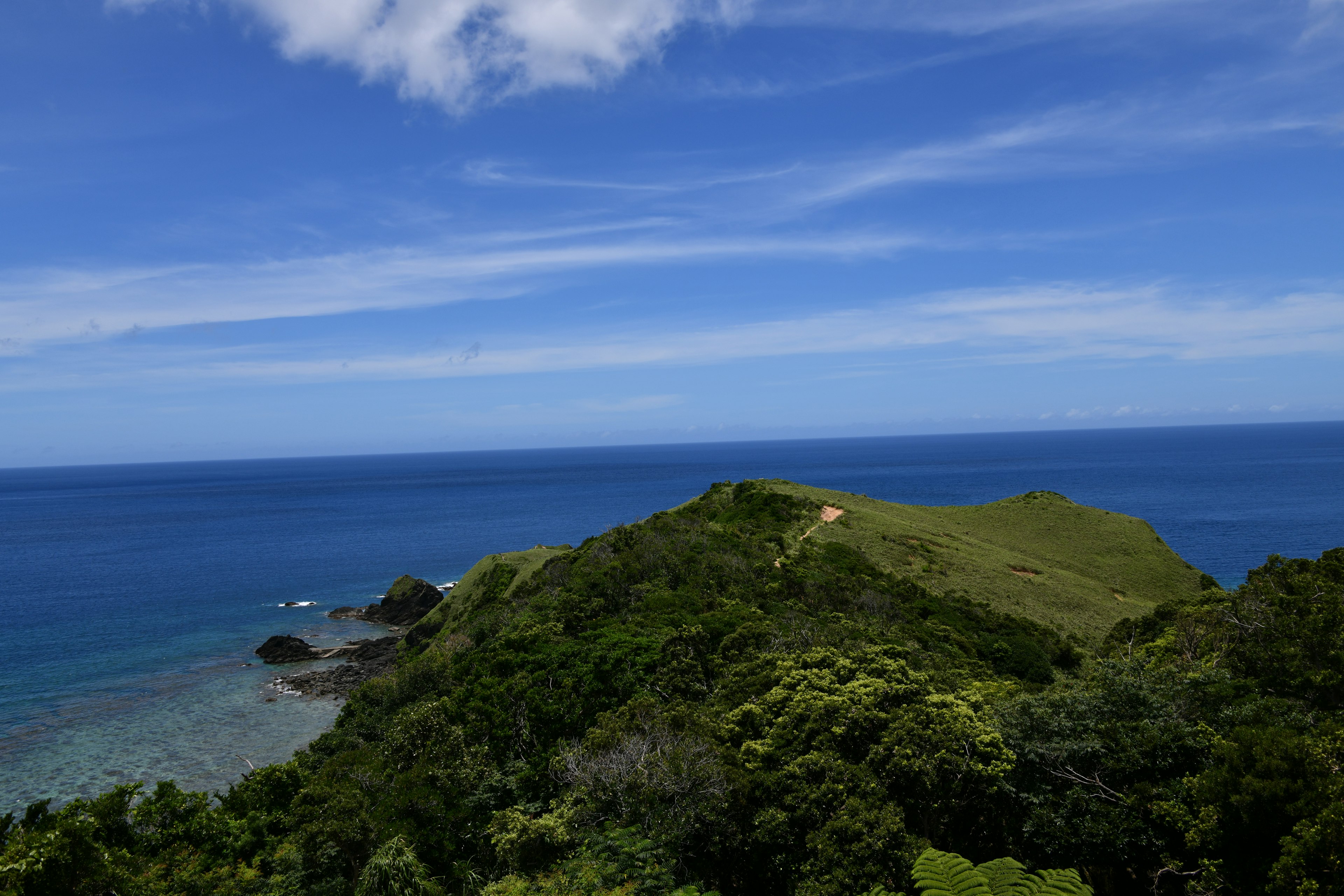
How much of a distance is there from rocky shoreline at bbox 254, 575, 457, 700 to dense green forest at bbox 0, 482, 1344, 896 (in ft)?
80.4

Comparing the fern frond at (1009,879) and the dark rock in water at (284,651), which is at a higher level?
the fern frond at (1009,879)

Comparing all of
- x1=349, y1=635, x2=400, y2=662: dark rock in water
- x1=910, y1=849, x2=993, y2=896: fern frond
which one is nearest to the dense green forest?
x1=910, y1=849, x2=993, y2=896: fern frond

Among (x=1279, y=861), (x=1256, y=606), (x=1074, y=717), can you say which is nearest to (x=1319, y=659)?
(x=1256, y=606)

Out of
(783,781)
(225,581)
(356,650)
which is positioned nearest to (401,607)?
(356,650)

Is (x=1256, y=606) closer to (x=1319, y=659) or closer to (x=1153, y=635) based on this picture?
(x=1319, y=659)

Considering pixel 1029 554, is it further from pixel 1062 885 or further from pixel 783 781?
pixel 1062 885

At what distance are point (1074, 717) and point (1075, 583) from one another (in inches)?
2090

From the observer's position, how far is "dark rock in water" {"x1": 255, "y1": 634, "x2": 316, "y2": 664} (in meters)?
63.2

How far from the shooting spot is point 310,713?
50.7m

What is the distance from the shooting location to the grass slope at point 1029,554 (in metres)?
60.1

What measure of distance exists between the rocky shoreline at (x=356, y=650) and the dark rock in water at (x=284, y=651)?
0.14 ft

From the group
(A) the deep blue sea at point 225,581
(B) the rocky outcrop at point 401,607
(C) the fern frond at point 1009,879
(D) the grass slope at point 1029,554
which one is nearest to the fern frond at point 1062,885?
(C) the fern frond at point 1009,879

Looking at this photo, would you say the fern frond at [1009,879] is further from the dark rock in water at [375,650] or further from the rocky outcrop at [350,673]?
the dark rock in water at [375,650]

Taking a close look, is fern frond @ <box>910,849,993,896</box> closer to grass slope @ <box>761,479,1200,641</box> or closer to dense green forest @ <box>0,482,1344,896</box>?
dense green forest @ <box>0,482,1344,896</box>
